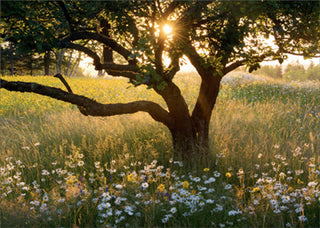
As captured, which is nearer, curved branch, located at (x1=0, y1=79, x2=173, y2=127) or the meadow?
the meadow

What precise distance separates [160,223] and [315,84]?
1600cm

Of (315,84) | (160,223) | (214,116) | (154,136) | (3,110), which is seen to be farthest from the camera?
(315,84)

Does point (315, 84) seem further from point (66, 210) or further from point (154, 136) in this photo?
point (66, 210)

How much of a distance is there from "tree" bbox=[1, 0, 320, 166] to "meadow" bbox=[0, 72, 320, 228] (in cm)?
72

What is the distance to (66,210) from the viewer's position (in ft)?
13.1

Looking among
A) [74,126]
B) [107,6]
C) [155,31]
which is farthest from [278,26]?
[74,126]

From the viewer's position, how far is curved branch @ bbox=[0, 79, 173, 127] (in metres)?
5.18

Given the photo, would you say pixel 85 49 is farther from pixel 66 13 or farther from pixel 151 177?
pixel 151 177

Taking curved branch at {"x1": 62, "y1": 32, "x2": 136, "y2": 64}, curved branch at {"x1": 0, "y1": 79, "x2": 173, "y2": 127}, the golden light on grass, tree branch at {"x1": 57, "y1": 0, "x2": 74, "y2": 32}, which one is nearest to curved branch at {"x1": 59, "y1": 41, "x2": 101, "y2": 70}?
curved branch at {"x1": 62, "y1": 32, "x2": 136, "y2": 64}

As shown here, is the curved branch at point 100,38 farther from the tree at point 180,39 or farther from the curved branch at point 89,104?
the curved branch at point 89,104

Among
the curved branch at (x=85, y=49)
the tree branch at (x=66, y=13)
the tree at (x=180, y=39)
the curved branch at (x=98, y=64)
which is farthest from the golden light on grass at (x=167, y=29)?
the tree branch at (x=66, y=13)

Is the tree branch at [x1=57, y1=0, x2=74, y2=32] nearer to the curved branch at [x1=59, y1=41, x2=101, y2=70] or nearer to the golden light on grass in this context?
the curved branch at [x1=59, y1=41, x2=101, y2=70]

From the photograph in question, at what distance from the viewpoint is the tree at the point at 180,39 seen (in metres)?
4.53

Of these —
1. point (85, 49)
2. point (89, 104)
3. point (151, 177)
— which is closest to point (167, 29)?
point (85, 49)
